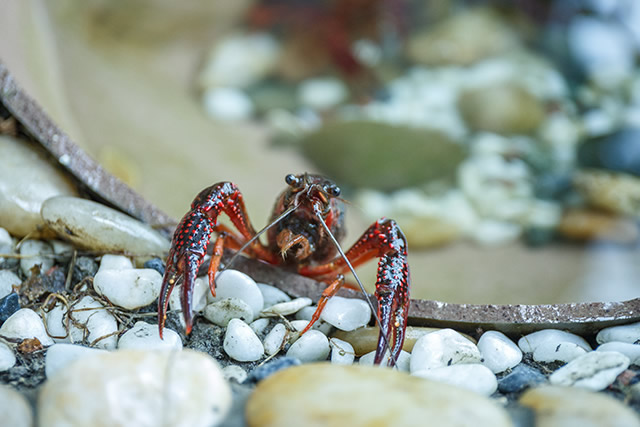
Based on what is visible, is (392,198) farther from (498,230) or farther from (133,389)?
(133,389)

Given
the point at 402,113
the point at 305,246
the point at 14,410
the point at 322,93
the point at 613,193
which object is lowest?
the point at 14,410

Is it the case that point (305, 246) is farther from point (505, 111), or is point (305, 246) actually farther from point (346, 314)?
point (505, 111)

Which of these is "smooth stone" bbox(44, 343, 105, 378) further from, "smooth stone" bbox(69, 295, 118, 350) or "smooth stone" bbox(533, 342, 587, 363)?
"smooth stone" bbox(533, 342, 587, 363)

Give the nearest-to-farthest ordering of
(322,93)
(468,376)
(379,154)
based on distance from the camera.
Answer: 1. (468,376)
2. (379,154)
3. (322,93)

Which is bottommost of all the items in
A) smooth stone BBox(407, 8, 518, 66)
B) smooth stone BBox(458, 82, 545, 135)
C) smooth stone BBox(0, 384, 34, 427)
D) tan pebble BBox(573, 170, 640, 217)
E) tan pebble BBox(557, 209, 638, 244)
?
smooth stone BBox(0, 384, 34, 427)

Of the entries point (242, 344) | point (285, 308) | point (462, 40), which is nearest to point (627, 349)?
point (285, 308)

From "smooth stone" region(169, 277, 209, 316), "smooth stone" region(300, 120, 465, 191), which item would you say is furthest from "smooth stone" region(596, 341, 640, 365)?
"smooth stone" region(300, 120, 465, 191)
